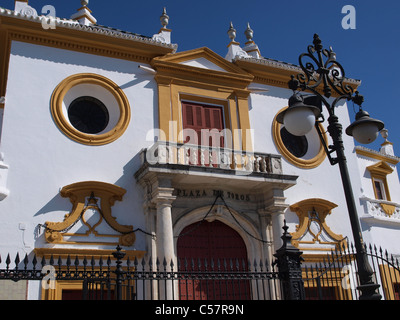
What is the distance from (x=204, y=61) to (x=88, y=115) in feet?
14.5

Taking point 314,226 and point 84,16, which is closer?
point 84,16

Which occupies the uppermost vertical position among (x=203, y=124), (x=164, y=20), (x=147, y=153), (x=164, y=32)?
(x=164, y=20)

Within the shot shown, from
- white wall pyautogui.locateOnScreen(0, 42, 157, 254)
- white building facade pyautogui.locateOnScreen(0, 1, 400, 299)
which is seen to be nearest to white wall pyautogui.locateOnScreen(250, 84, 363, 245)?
white building facade pyautogui.locateOnScreen(0, 1, 400, 299)

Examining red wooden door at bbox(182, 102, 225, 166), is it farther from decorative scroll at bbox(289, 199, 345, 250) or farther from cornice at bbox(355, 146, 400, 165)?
cornice at bbox(355, 146, 400, 165)

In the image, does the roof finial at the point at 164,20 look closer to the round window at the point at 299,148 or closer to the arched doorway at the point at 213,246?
the round window at the point at 299,148

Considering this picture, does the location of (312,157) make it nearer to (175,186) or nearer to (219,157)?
(219,157)

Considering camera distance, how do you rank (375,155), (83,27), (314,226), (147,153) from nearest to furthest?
(147,153) < (83,27) < (314,226) < (375,155)

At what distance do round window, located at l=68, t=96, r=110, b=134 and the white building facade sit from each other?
3 centimetres

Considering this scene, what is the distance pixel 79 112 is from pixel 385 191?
13.3 metres

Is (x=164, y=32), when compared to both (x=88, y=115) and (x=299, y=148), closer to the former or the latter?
(x=88, y=115)

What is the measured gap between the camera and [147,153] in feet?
41.5

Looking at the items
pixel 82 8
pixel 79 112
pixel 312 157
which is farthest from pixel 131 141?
pixel 312 157

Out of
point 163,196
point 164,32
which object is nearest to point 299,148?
point 164,32

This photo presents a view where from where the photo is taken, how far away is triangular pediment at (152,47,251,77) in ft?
48.6
